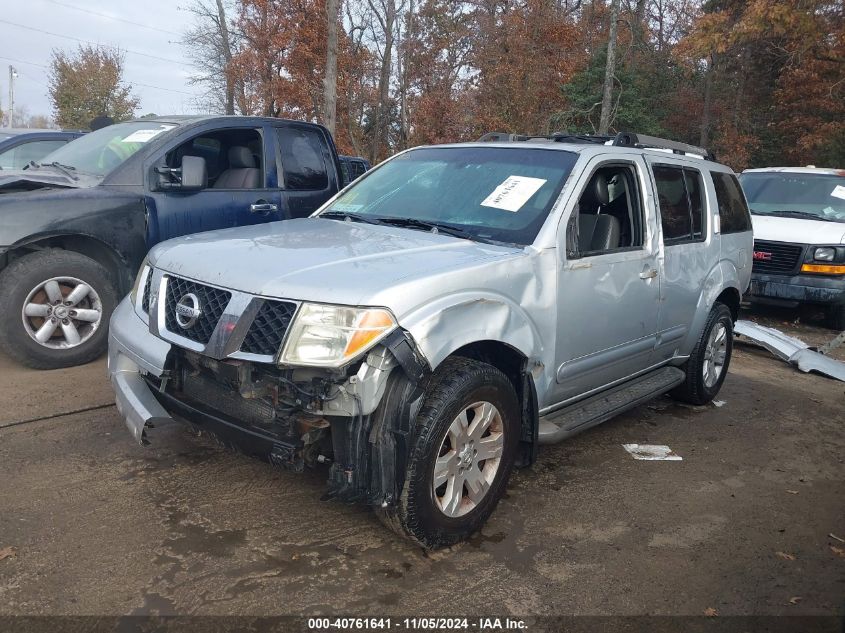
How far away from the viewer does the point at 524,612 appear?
8.99ft

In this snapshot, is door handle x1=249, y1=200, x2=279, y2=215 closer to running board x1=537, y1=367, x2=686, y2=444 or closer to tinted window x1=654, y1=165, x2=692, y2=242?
tinted window x1=654, y1=165, x2=692, y2=242

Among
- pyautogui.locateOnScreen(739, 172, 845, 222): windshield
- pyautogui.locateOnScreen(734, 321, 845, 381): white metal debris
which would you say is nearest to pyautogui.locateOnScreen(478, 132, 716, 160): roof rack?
pyautogui.locateOnScreen(734, 321, 845, 381): white metal debris

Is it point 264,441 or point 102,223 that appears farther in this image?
point 102,223

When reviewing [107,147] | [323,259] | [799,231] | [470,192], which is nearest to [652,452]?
[470,192]

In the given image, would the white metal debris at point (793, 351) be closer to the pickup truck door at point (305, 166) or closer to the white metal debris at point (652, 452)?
the white metal debris at point (652, 452)

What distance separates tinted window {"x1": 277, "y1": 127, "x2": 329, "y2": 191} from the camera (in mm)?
6363

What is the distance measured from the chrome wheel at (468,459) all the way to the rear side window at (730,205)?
312 cm

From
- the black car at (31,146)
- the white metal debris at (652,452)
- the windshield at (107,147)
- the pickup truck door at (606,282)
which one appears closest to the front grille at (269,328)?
the pickup truck door at (606,282)

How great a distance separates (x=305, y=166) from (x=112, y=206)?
1.86 m

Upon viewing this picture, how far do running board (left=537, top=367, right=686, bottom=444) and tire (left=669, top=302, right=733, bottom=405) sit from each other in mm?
302

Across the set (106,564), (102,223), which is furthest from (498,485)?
(102,223)

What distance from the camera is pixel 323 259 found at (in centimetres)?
308

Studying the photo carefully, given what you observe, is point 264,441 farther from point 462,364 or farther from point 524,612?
point 524,612

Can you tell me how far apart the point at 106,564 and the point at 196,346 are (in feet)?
3.14
